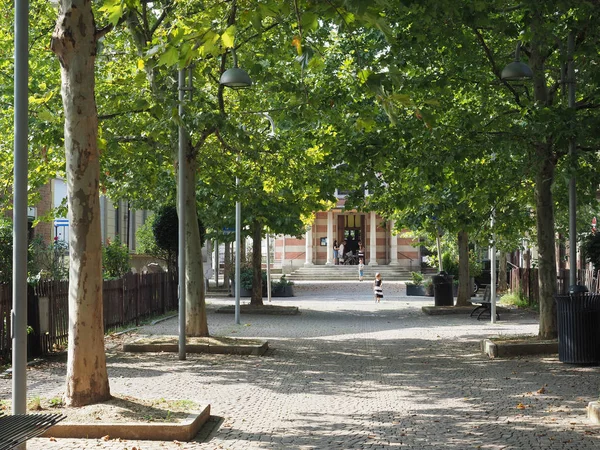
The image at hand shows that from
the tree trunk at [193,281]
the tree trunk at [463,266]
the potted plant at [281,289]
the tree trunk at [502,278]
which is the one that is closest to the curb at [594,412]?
the tree trunk at [193,281]

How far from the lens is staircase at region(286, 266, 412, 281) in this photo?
65.5m

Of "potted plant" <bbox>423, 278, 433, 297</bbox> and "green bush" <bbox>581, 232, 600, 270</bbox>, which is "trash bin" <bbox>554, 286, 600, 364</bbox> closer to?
"green bush" <bbox>581, 232, 600, 270</bbox>

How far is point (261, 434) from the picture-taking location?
30.1ft

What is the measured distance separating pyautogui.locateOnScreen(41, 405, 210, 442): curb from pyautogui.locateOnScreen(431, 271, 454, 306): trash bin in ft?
77.3

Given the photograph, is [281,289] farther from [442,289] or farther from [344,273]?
[344,273]

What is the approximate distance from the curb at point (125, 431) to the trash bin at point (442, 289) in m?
23.6

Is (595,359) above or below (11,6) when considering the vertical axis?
below

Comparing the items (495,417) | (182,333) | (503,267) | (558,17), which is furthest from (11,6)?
(503,267)

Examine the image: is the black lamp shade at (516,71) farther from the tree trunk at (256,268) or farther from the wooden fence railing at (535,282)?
the tree trunk at (256,268)

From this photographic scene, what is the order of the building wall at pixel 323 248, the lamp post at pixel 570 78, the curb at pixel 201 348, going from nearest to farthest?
the lamp post at pixel 570 78, the curb at pixel 201 348, the building wall at pixel 323 248

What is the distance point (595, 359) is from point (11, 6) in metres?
13.1

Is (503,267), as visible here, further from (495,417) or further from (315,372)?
(495,417)

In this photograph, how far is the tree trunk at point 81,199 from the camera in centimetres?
984

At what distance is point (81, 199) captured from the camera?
992 cm
